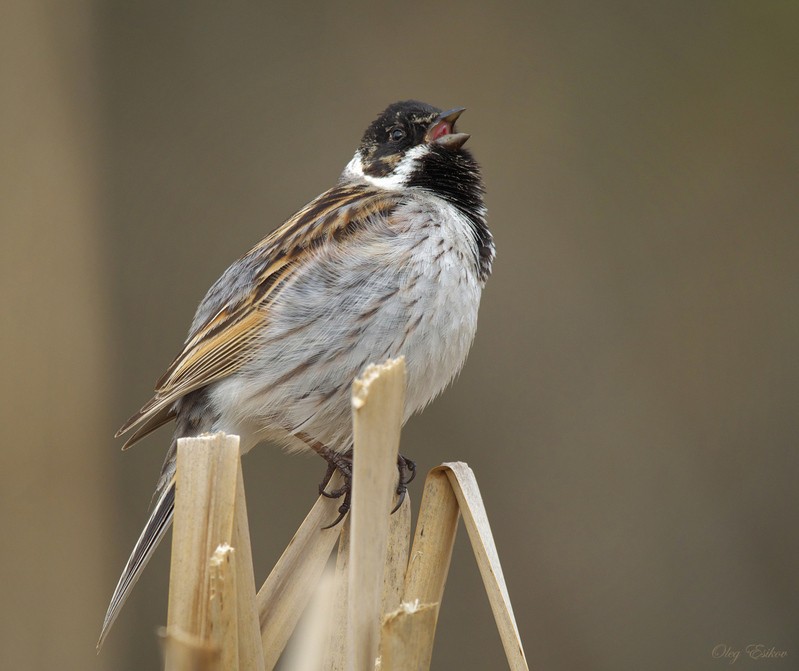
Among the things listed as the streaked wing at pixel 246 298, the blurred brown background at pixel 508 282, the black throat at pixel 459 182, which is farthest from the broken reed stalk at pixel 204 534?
the blurred brown background at pixel 508 282

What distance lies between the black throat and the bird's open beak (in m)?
0.02

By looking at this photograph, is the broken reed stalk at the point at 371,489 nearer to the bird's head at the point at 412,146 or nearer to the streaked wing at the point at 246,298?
the streaked wing at the point at 246,298

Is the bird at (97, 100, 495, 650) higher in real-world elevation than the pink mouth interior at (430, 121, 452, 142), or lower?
lower

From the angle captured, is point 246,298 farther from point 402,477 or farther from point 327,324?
point 402,477

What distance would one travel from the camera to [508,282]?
14.7ft

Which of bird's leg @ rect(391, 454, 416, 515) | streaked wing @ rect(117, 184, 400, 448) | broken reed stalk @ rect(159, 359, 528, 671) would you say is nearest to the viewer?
broken reed stalk @ rect(159, 359, 528, 671)

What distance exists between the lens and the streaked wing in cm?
260

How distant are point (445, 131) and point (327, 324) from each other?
0.78 metres

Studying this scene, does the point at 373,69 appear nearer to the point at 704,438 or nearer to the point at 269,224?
the point at 269,224

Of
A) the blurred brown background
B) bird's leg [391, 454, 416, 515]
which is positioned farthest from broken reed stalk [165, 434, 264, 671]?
the blurred brown background

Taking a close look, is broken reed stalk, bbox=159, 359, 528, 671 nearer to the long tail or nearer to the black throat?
the long tail

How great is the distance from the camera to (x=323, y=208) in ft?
9.15

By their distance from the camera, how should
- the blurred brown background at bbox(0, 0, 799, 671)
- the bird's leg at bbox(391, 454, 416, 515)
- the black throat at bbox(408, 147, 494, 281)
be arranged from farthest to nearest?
the blurred brown background at bbox(0, 0, 799, 671)
the black throat at bbox(408, 147, 494, 281)
the bird's leg at bbox(391, 454, 416, 515)

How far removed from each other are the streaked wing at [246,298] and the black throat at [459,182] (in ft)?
0.50
